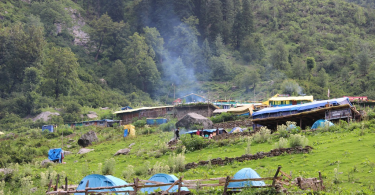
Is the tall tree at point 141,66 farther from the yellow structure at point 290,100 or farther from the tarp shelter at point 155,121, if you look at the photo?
the yellow structure at point 290,100

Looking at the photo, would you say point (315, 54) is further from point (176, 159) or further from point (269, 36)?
point (176, 159)

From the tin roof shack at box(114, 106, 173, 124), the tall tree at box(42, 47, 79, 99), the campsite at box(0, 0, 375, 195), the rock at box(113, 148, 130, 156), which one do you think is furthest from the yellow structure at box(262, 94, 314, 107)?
the tall tree at box(42, 47, 79, 99)

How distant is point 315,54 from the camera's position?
83250 millimetres

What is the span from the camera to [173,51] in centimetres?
9212

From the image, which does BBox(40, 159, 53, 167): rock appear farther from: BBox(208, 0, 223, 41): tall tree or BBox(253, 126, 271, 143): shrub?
BBox(208, 0, 223, 41): tall tree

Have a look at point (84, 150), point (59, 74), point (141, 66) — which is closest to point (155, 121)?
point (84, 150)

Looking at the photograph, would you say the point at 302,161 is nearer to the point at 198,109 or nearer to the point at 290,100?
the point at 290,100

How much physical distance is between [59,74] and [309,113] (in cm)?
4820

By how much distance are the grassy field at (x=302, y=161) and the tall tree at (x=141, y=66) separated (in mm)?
49623

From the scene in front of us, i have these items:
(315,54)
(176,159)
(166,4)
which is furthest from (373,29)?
(176,159)

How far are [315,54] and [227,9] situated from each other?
23041 mm

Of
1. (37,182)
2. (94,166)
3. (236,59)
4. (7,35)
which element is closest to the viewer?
(37,182)

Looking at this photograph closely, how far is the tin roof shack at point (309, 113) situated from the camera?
30.5 m

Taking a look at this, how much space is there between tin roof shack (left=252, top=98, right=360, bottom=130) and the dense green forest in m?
28.5
